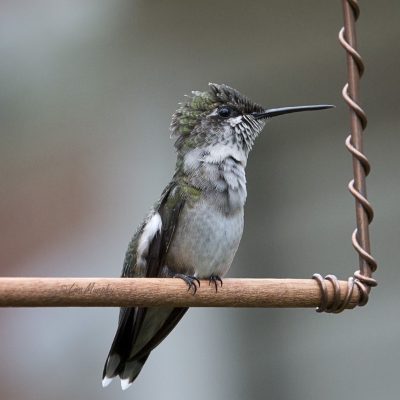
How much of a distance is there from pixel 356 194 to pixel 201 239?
0.83 m

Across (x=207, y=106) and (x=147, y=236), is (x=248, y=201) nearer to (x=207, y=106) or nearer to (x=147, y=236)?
(x=207, y=106)

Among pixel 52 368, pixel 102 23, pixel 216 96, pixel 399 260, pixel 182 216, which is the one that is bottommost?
pixel 52 368

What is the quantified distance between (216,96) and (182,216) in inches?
23.9

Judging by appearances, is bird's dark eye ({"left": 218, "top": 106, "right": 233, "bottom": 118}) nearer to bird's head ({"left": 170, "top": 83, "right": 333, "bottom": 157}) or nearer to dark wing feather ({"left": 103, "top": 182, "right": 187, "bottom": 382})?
bird's head ({"left": 170, "top": 83, "right": 333, "bottom": 157})

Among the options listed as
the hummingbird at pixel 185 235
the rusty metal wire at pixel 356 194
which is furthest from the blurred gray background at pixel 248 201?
the rusty metal wire at pixel 356 194

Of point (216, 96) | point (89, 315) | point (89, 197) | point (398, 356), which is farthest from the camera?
point (89, 197)

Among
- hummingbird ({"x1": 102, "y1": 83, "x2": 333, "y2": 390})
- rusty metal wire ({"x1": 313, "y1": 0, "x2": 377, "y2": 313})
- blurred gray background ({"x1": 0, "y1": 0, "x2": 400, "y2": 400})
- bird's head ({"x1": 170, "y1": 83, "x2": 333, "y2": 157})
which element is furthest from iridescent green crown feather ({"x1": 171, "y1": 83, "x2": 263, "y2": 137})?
blurred gray background ({"x1": 0, "y1": 0, "x2": 400, "y2": 400})

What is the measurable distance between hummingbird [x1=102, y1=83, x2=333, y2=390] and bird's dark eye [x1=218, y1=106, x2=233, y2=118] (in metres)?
0.13

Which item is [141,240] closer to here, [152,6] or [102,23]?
[152,6]

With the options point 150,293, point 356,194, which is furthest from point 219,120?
point 150,293

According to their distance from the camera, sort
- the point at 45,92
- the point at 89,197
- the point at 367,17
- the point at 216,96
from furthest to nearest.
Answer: the point at 45,92
the point at 89,197
the point at 367,17
the point at 216,96

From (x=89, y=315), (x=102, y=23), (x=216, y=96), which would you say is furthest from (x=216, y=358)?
(x=102, y=23)

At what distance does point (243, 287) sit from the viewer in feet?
6.91

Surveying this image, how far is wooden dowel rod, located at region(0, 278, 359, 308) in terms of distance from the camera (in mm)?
1867
